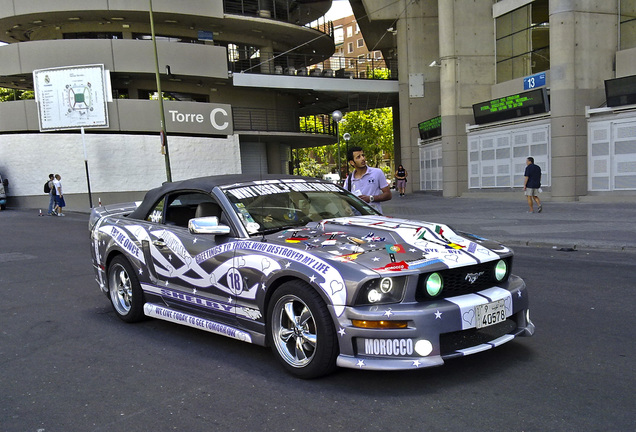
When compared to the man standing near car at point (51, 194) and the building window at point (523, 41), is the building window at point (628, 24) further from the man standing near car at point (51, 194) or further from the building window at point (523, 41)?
the man standing near car at point (51, 194)

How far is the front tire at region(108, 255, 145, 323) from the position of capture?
5492mm

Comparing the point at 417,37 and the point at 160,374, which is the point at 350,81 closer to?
the point at 417,37

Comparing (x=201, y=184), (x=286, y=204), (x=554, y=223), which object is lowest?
(x=554, y=223)

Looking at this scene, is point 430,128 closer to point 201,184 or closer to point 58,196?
point 58,196

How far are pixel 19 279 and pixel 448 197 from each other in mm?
21209

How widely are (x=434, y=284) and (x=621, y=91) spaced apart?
18492 mm

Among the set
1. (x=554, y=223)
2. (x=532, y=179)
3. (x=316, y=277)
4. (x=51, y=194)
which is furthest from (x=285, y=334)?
(x=51, y=194)

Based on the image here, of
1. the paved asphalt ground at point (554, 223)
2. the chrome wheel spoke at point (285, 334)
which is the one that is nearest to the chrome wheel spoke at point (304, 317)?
the chrome wheel spoke at point (285, 334)

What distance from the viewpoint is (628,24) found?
20.0 meters

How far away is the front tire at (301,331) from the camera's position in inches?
144

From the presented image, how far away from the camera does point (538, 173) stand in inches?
633

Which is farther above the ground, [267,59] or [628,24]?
[267,59]

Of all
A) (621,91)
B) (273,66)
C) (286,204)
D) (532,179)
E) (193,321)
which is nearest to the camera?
(193,321)

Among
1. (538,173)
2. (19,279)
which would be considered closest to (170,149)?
(538,173)
